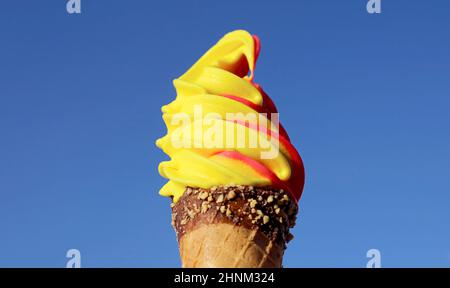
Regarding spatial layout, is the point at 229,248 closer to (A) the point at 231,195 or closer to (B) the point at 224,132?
(A) the point at 231,195

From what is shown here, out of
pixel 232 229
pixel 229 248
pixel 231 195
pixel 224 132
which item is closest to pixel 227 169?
pixel 231 195

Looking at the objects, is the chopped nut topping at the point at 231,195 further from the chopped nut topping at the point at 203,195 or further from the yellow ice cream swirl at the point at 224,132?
the chopped nut topping at the point at 203,195

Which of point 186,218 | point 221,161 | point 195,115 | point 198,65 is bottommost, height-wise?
point 186,218

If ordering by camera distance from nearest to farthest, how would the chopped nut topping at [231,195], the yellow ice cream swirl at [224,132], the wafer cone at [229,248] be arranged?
the wafer cone at [229,248], the chopped nut topping at [231,195], the yellow ice cream swirl at [224,132]

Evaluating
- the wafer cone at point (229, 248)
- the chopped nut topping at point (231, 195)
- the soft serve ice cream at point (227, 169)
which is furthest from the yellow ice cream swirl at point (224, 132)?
the wafer cone at point (229, 248)
